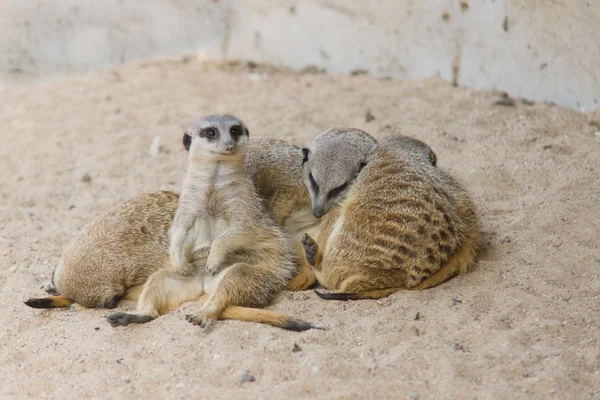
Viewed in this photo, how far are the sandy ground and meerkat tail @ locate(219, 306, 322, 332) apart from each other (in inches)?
1.3

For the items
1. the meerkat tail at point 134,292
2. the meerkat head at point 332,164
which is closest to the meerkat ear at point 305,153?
the meerkat head at point 332,164

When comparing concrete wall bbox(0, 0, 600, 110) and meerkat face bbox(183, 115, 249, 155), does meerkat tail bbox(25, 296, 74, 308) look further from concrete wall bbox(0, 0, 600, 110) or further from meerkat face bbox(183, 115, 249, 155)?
concrete wall bbox(0, 0, 600, 110)

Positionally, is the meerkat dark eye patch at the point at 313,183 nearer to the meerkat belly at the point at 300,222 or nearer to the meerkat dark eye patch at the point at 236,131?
the meerkat belly at the point at 300,222

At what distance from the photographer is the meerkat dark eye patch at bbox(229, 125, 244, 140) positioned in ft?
9.48

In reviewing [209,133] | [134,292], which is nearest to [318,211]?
[209,133]

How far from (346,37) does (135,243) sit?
2.94 m

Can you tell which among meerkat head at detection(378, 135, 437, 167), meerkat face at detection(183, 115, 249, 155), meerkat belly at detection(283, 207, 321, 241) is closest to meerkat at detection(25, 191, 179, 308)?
meerkat face at detection(183, 115, 249, 155)

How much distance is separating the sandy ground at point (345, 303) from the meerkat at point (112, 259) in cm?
7

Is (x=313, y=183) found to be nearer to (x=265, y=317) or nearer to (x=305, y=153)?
(x=305, y=153)

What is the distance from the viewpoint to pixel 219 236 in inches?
115

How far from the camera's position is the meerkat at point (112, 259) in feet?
9.46

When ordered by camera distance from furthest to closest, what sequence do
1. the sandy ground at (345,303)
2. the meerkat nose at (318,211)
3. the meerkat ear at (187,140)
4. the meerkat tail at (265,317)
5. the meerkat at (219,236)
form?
the meerkat ear at (187,140) < the meerkat nose at (318,211) < the meerkat at (219,236) < the meerkat tail at (265,317) < the sandy ground at (345,303)

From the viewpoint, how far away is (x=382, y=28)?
5.14m

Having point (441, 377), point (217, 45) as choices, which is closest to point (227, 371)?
point (441, 377)
